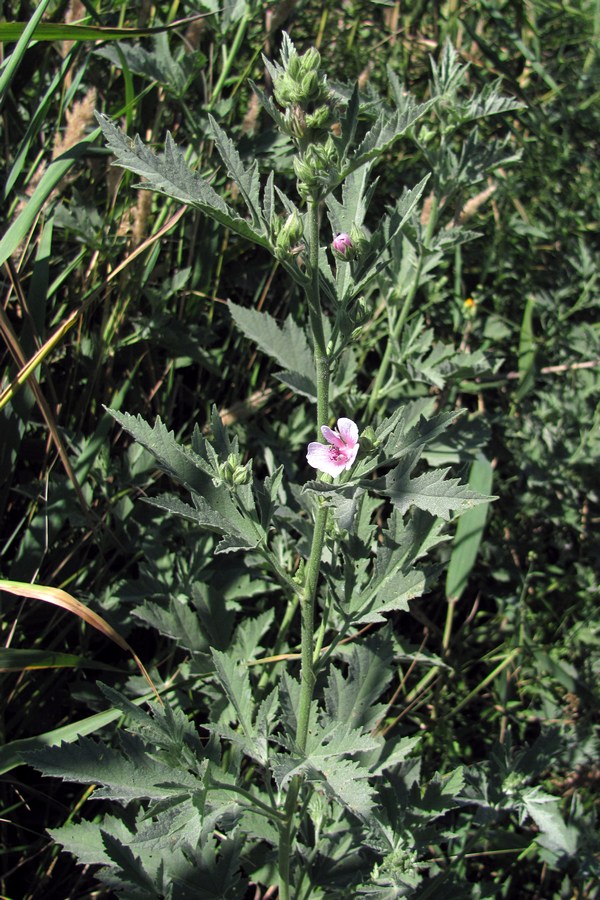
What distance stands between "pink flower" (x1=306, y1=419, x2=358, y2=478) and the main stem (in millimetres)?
46

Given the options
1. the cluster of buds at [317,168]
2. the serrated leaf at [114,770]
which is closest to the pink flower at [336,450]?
the cluster of buds at [317,168]

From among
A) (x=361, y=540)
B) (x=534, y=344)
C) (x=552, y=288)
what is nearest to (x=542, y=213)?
(x=552, y=288)

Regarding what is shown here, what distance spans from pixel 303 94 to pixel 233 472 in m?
0.74

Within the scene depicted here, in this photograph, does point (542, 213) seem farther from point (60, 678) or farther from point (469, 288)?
point (60, 678)

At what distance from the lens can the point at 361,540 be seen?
1874mm

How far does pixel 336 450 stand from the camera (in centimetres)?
163

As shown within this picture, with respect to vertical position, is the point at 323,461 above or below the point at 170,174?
below

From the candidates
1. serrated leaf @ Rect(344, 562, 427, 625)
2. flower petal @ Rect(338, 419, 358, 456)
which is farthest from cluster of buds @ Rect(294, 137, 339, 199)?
serrated leaf @ Rect(344, 562, 427, 625)

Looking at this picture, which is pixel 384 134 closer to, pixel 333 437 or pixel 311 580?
pixel 333 437

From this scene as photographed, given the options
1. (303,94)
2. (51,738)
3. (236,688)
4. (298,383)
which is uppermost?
(303,94)

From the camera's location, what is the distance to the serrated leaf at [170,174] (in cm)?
142

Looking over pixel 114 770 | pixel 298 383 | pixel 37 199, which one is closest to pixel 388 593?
pixel 298 383

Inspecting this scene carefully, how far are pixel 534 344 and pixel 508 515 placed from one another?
29.7 inches

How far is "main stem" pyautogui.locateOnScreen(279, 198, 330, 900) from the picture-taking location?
1.52 meters
